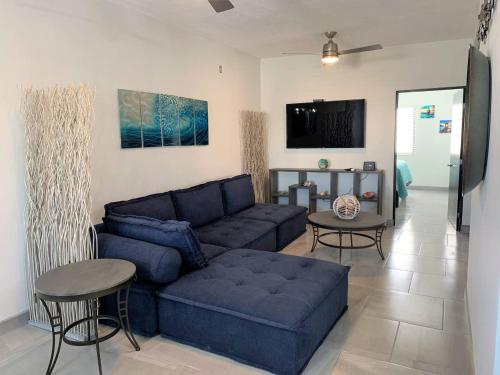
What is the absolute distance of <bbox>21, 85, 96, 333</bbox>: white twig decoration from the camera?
2.49 m

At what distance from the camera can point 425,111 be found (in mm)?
8617

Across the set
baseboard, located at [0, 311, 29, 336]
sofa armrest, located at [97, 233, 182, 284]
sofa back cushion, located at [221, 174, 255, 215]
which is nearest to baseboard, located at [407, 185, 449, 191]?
sofa back cushion, located at [221, 174, 255, 215]

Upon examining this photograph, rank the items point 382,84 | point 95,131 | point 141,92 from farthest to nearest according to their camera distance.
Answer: point 382,84 < point 141,92 < point 95,131

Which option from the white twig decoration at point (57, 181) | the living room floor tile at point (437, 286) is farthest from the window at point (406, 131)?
the white twig decoration at point (57, 181)

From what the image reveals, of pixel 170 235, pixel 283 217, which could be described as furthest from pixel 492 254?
pixel 283 217

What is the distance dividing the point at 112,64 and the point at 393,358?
325 cm

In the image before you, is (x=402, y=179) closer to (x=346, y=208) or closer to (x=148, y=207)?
Result: (x=346, y=208)

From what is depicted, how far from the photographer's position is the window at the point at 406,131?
8.78 metres

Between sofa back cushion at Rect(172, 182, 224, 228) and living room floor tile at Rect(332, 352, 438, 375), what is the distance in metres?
2.20

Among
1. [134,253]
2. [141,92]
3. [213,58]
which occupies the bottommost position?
[134,253]

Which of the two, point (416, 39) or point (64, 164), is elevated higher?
point (416, 39)

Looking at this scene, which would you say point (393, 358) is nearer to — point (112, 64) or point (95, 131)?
point (95, 131)

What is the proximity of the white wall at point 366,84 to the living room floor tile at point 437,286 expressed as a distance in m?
2.25

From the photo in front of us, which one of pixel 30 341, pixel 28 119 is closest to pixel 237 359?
pixel 30 341
